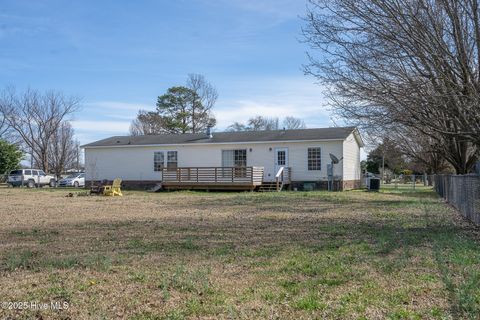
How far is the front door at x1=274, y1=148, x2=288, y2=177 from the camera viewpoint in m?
28.9

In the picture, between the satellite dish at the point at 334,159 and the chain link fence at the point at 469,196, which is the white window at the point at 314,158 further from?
the chain link fence at the point at 469,196

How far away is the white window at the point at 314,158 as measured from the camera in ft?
92.8

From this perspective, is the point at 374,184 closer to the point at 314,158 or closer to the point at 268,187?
the point at 314,158

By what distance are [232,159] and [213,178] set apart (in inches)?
113

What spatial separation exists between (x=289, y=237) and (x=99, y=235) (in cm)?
357

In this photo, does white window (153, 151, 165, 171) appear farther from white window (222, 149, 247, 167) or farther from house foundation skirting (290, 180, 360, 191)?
house foundation skirting (290, 180, 360, 191)

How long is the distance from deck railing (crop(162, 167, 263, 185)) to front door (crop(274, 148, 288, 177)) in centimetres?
139

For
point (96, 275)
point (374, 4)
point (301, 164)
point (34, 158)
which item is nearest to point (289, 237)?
point (96, 275)

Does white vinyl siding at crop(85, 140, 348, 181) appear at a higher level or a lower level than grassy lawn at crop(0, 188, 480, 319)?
higher

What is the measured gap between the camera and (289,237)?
8.87 m

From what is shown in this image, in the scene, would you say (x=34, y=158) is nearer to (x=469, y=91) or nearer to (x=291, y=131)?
(x=291, y=131)

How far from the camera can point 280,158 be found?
95.2ft

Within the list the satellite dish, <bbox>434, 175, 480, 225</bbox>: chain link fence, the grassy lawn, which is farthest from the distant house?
the grassy lawn

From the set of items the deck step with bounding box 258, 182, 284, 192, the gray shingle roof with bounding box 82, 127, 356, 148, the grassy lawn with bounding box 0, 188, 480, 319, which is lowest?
the grassy lawn with bounding box 0, 188, 480, 319
